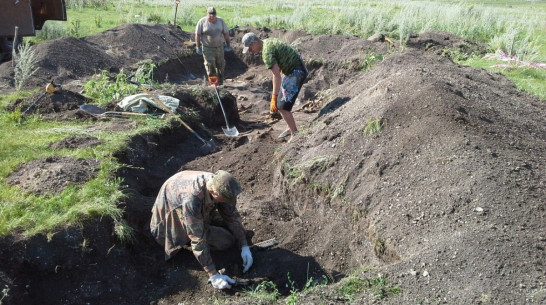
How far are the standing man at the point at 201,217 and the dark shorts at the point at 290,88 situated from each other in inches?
104

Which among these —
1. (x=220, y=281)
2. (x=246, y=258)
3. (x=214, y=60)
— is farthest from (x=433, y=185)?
(x=214, y=60)

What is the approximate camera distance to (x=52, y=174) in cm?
560

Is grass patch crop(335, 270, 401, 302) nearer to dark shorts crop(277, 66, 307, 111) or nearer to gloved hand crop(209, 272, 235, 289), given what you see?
gloved hand crop(209, 272, 235, 289)

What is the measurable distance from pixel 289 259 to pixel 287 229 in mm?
569

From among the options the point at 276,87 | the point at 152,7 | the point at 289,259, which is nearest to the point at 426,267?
the point at 289,259

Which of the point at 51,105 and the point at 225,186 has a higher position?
the point at 225,186

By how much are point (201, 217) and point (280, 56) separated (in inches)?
136

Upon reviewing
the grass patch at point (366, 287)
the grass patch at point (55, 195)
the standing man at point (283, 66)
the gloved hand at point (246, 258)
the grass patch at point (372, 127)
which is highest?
the standing man at point (283, 66)

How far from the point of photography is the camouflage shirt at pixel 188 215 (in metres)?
4.54

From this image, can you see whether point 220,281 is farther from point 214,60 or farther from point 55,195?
point 214,60

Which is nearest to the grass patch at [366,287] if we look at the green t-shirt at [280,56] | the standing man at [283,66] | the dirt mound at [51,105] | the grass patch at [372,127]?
the grass patch at [372,127]

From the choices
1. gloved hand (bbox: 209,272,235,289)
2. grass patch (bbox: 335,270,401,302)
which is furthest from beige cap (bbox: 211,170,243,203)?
grass patch (bbox: 335,270,401,302)

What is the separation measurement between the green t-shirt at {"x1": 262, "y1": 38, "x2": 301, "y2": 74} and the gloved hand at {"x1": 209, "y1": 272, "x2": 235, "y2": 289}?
3544 mm

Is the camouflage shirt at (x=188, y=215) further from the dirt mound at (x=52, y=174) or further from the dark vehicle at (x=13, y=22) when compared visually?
the dark vehicle at (x=13, y=22)
